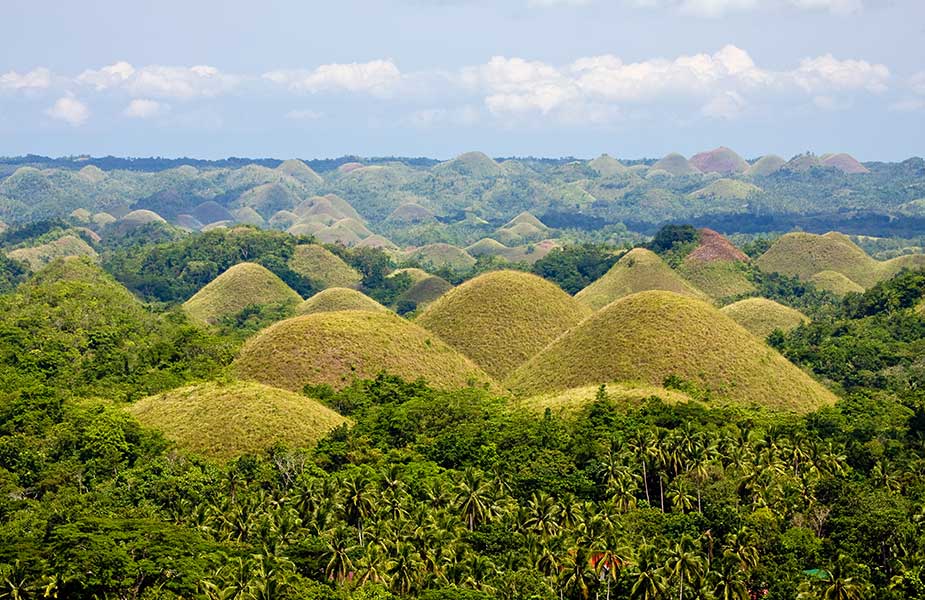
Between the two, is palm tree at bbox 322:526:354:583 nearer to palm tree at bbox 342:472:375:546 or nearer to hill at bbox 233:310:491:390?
palm tree at bbox 342:472:375:546

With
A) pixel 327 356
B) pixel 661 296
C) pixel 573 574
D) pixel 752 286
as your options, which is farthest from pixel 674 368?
pixel 752 286

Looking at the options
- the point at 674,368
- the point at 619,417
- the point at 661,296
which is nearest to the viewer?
the point at 619,417

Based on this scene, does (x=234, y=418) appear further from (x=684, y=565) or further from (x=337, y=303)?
(x=337, y=303)

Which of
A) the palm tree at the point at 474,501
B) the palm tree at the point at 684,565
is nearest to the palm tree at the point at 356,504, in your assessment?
the palm tree at the point at 474,501

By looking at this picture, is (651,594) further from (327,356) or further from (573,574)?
(327,356)

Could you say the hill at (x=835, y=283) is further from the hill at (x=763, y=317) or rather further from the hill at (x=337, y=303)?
the hill at (x=337, y=303)
